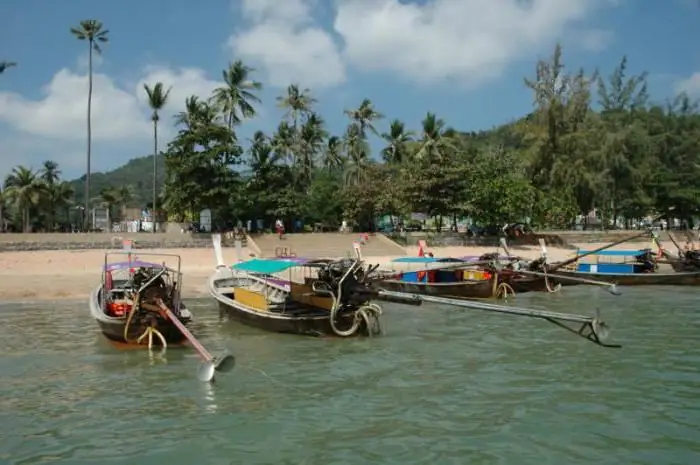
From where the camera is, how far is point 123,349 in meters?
15.4

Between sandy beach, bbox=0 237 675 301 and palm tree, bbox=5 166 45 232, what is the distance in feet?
66.1

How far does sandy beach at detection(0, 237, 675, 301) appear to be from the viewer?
26.5m

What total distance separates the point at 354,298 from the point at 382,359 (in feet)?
6.86

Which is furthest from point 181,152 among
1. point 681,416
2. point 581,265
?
point 681,416

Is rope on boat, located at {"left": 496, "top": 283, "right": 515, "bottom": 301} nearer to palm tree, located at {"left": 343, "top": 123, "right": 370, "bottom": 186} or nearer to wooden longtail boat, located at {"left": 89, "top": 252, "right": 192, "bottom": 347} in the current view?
wooden longtail boat, located at {"left": 89, "top": 252, "right": 192, "bottom": 347}

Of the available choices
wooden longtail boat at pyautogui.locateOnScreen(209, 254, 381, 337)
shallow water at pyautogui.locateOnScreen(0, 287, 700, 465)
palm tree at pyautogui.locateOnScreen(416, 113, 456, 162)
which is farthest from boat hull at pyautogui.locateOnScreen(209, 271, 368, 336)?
palm tree at pyautogui.locateOnScreen(416, 113, 456, 162)

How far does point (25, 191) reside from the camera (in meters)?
56.3

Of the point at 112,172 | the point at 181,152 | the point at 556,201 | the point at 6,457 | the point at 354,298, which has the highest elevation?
the point at 112,172

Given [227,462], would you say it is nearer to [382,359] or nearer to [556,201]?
[382,359]

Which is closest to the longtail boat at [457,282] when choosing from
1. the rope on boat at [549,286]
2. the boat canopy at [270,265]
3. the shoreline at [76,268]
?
the rope on boat at [549,286]

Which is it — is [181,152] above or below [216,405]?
above

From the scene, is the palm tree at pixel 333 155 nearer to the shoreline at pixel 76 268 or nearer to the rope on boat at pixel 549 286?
the shoreline at pixel 76 268

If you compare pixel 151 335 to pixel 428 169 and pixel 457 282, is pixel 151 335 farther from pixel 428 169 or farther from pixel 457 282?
pixel 428 169

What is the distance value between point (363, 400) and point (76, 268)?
27133 mm
